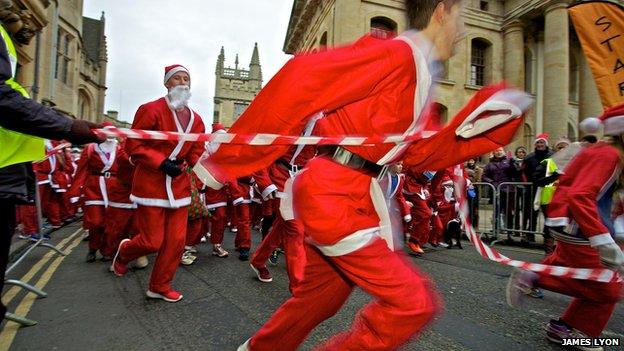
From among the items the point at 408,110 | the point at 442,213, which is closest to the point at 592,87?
the point at 442,213

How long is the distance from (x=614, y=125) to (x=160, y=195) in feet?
12.8

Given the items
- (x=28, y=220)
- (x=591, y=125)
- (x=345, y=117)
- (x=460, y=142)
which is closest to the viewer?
(x=345, y=117)

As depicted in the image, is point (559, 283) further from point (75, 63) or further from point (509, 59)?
point (75, 63)

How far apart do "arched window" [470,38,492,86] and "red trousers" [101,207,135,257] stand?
22.1 meters

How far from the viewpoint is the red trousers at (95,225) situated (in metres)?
6.02

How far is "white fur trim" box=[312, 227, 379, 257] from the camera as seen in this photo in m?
1.67

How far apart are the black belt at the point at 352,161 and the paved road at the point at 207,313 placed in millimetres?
1009

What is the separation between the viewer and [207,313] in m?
3.58

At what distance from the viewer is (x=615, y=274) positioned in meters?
2.67

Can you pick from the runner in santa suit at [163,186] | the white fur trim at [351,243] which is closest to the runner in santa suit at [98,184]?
the runner in santa suit at [163,186]

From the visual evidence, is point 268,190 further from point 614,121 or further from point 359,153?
point 614,121

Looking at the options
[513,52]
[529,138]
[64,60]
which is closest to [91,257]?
[529,138]

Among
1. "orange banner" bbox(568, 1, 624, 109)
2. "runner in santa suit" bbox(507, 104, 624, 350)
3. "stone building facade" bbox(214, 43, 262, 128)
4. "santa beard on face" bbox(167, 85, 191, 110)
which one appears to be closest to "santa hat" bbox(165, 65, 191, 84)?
"santa beard on face" bbox(167, 85, 191, 110)
